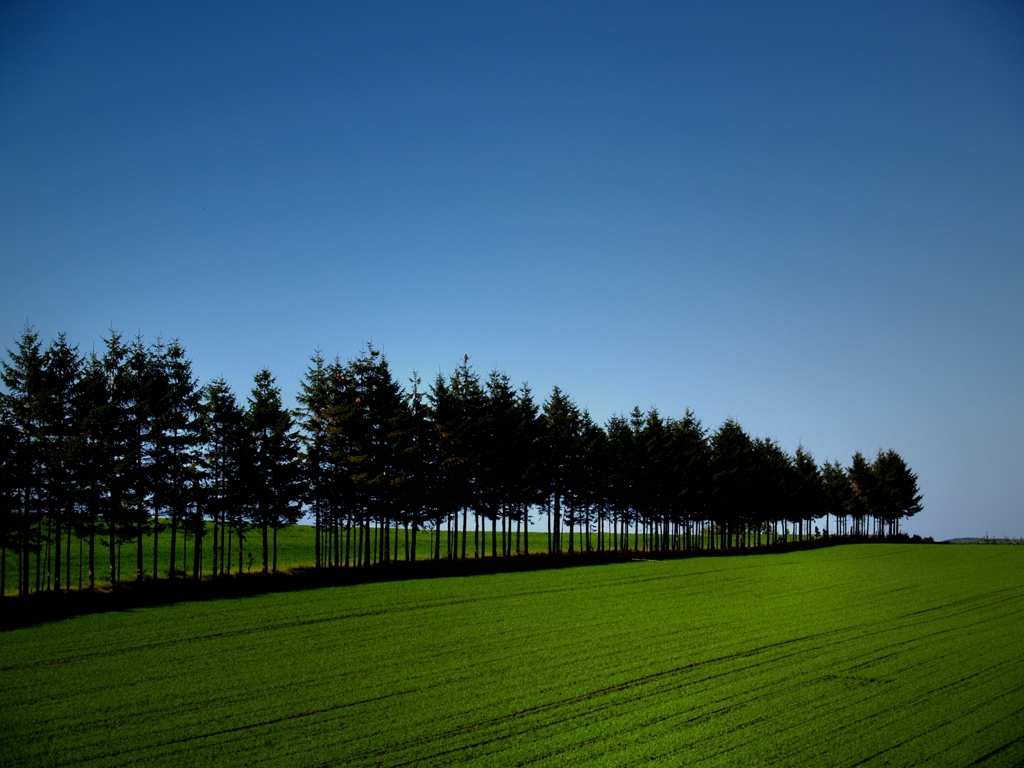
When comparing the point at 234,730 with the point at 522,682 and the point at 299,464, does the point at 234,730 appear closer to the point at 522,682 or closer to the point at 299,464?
the point at 522,682

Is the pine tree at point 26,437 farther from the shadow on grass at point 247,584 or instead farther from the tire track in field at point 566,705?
the tire track in field at point 566,705

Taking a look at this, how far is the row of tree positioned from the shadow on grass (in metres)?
1.71

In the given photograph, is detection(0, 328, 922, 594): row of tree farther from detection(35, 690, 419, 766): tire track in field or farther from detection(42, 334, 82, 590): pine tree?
detection(35, 690, 419, 766): tire track in field

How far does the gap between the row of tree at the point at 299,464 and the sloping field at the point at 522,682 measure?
854 centimetres

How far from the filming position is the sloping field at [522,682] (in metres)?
17.1

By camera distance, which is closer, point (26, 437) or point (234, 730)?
point (234, 730)

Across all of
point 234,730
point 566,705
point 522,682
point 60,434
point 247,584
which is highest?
point 60,434

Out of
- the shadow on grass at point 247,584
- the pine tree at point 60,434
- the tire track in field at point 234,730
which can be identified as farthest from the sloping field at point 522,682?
the pine tree at point 60,434

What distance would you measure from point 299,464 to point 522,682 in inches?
1305

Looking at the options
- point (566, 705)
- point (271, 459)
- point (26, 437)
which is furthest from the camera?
point (271, 459)

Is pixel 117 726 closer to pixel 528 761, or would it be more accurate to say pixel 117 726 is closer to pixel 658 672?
pixel 528 761

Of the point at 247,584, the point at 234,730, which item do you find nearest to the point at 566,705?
the point at 234,730

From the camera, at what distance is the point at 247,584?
46.7m

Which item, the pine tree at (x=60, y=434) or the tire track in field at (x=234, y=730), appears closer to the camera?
the tire track in field at (x=234, y=730)
